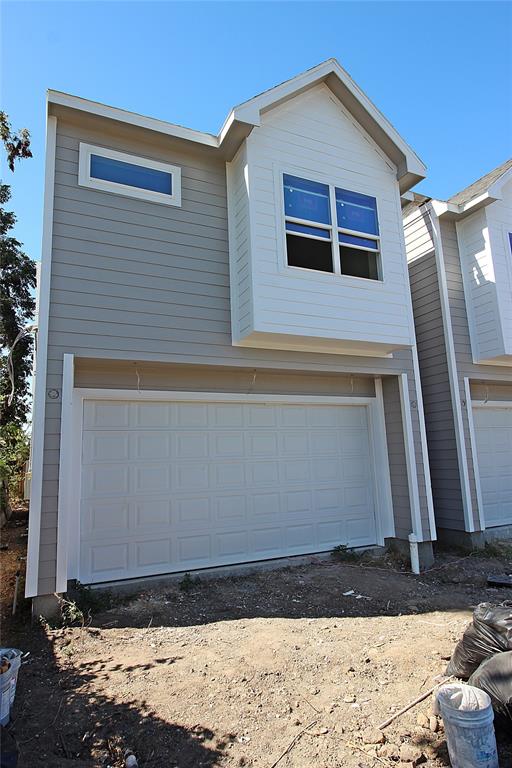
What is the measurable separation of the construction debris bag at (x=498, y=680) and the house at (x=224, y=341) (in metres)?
4.06

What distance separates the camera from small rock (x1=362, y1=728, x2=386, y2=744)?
2658 millimetres

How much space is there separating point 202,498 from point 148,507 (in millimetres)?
774

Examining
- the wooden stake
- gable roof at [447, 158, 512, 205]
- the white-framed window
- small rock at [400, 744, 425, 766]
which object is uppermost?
gable roof at [447, 158, 512, 205]

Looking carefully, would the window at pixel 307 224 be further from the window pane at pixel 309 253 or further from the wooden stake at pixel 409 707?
the wooden stake at pixel 409 707

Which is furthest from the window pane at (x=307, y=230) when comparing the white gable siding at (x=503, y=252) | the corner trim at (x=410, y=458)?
the white gable siding at (x=503, y=252)

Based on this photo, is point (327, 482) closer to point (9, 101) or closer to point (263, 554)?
point (263, 554)

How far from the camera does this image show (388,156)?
7.36 m

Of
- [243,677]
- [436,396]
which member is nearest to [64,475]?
[243,677]

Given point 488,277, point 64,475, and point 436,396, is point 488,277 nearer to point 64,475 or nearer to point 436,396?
point 436,396

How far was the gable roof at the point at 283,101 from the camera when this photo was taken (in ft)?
18.9

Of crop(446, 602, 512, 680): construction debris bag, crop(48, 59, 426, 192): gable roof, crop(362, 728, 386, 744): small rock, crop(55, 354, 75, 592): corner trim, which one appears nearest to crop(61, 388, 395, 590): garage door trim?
crop(55, 354, 75, 592): corner trim

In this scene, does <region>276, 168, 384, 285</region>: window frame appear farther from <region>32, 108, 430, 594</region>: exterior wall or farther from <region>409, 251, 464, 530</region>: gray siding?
<region>409, 251, 464, 530</region>: gray siding

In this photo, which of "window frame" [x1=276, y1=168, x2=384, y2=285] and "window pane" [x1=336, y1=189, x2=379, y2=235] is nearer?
"window frame" [x1=276, y1=168, x2=384, y2=285]

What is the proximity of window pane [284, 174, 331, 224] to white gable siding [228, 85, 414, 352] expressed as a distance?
0.42ft
